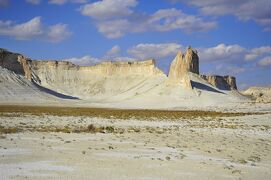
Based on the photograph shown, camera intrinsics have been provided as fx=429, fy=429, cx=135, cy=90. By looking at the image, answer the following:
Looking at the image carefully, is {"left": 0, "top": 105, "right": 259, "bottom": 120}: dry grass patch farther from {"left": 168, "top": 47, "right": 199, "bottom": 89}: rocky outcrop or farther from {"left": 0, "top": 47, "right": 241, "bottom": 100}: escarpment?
{"left": 0, "top": 47, "right": 241, "bottom": 100}: escarpment

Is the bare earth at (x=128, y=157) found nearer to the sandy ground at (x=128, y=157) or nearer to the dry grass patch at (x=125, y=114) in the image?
the sandy ground at (x=128, y=157)

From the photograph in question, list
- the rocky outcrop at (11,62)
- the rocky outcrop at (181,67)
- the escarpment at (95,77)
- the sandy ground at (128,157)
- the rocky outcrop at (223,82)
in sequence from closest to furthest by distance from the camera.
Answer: the sandy ground at (128,157) < the rocky outcrop at (181,67) < the rocky outcrop at (11,62) < the escarpment at (95,77) < the rocky outcrop at (223,82)

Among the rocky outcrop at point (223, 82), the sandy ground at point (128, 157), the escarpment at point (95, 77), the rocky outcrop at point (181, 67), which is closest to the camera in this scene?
the sandy ground at point (128, 157)

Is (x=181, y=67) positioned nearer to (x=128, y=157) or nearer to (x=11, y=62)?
(x=11, y=62)

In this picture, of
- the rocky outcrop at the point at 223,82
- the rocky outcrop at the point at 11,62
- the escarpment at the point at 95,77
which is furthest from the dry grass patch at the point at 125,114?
the rocky outcrop at the point at 223,82

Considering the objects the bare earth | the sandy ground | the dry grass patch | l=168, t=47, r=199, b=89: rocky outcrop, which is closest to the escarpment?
l=168, t=47, r=199, b=89: rocky outcrop

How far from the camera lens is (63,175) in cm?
1068

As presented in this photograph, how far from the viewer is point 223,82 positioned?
150125mm

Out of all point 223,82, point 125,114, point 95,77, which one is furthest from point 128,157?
point 95,77

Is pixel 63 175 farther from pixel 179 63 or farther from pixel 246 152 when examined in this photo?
pixel 179 63

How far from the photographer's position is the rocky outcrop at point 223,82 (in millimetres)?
138750

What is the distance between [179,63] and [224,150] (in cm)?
9454

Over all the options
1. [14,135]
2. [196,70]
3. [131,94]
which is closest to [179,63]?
[196,70]

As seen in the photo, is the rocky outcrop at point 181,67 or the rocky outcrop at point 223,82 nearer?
the rocky outcrop at point 181,67
